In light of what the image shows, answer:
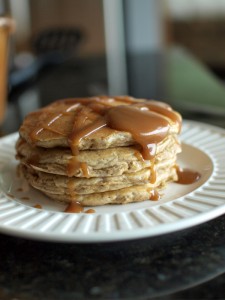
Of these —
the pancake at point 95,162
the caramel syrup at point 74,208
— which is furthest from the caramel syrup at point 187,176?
the caramel syrup at point 74,208

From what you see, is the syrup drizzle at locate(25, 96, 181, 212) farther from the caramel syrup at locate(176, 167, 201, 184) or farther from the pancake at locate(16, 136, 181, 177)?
the caramel syrup at locate(176, 167, 201, 184)

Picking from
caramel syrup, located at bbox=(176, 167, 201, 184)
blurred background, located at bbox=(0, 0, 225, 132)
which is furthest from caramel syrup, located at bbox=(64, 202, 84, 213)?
blurred background, located at bbox=(0, 0, 225, 132)

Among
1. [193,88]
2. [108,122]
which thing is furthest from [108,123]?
[193,88]

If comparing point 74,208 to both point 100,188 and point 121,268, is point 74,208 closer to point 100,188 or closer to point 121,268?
point 100,188

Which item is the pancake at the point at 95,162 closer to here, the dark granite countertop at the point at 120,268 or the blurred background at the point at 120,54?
the dark granite countertop at the point at 120,268

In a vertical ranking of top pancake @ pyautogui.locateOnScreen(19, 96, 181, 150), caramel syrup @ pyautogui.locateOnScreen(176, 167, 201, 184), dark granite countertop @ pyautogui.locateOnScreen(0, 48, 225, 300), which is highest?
top pancake @ pyautogui.locateOnScreen(19, 96, 181, 150)

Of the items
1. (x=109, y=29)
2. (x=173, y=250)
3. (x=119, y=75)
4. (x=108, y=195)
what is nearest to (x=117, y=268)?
(x=173, y=250)
